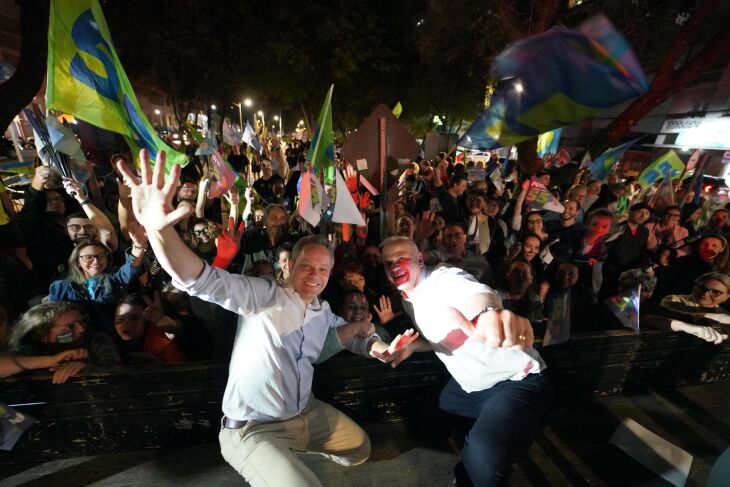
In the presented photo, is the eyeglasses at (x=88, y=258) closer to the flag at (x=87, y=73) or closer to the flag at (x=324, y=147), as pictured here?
the flag at (x=87, y=73)

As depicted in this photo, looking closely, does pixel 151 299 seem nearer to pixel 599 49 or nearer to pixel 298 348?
pixel 298 348

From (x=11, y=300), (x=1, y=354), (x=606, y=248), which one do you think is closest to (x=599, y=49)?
(x=606, y=248)

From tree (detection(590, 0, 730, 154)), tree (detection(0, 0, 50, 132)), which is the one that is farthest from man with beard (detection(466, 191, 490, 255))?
tree (detection(0, 0, 50, 132))

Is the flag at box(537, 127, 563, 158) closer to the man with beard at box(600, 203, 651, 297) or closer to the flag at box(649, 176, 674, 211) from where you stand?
the flag at box(649, 176, 674, 211)

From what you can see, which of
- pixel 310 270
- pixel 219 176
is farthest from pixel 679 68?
pixel 310 270

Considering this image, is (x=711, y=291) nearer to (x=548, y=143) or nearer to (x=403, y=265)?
(x=403, y=265)

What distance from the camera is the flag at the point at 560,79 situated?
2531 mm

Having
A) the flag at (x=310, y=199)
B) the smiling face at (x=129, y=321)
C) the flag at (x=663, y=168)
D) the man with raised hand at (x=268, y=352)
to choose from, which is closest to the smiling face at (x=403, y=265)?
the man with raised hand at (x=268, y=352)

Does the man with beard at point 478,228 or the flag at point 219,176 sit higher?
the flag at point 219,176

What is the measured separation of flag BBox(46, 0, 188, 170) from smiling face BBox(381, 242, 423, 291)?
2.64m

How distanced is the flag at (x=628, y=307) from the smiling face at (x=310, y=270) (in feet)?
8.68

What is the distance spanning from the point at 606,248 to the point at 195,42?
17.8 m

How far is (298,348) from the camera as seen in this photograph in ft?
7.24

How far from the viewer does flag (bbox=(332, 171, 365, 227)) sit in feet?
11.9
